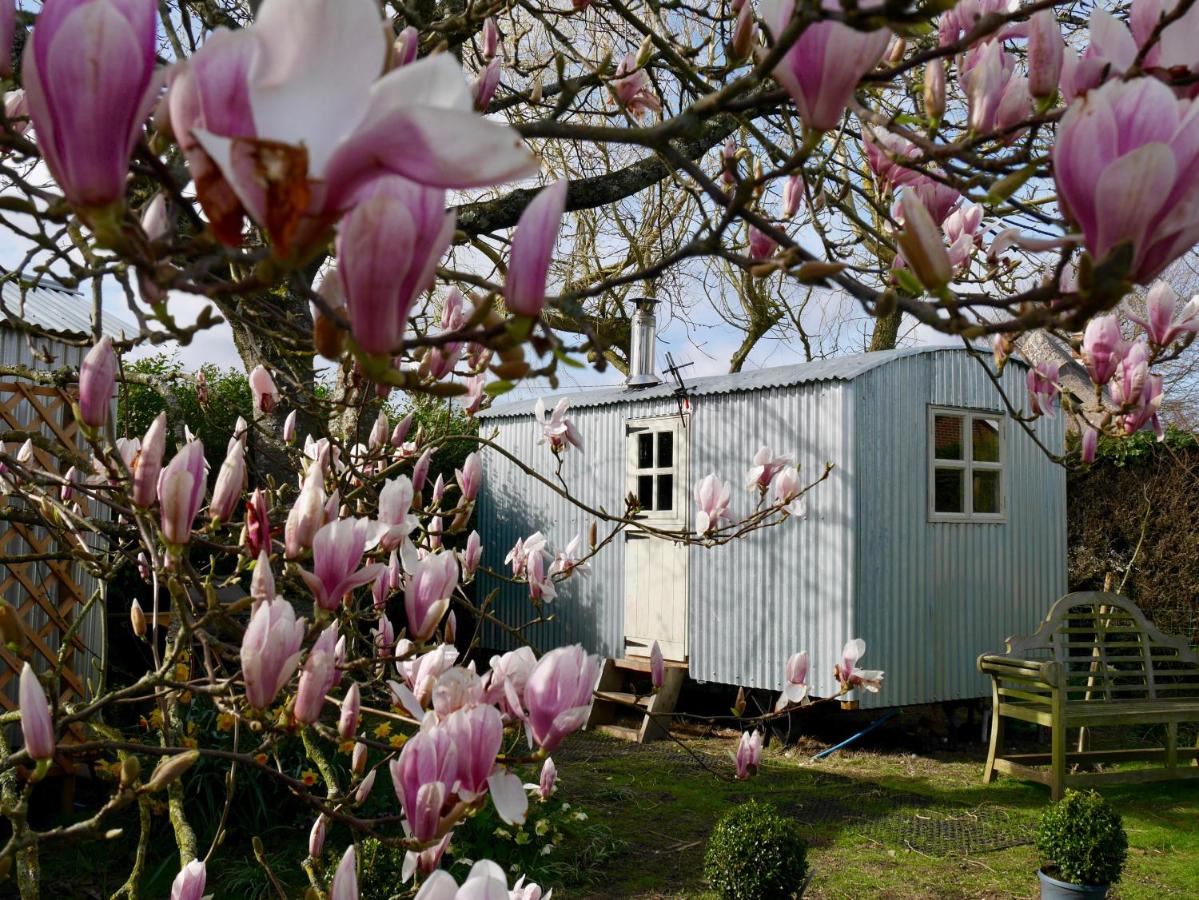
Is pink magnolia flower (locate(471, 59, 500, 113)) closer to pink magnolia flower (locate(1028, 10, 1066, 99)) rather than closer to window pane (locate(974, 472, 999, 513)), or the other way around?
pink magnolia flower (locate(1028, 10, 1066, 99))

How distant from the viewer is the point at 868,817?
5219 mm

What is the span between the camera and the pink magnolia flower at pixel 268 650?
0.82 metres

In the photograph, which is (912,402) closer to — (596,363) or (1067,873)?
(1067,873)

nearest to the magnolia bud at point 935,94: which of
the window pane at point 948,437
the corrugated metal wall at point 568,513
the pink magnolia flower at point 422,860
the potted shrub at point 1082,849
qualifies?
the pink magnolia flower at point 422,860

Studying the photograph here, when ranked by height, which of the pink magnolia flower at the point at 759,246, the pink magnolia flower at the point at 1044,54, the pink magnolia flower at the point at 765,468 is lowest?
the pink magnolia flower at the point at 765,468

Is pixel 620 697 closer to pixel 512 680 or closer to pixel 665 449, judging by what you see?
pixel 665 449

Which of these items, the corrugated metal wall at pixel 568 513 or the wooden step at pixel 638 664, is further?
the corrugated metal wall at pixel 568 513

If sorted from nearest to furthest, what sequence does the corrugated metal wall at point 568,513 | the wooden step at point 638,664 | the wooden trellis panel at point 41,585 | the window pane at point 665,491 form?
the wooden trellis panel at point 41,585, the wooden step at point 638,664, the window pane at point 665,491, the corrugated metal wall at point 568,513

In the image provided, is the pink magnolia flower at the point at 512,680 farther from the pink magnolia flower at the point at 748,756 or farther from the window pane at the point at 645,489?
the window pane at the point at 645,489

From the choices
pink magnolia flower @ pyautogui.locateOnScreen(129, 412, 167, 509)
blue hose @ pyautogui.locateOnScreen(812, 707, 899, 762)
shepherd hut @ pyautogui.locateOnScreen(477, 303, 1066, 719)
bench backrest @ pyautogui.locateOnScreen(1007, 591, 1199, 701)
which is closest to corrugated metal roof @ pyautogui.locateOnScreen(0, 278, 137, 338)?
shepherd hut @ pyautogui.locateOnScreen(477, 303, 1066, 719)

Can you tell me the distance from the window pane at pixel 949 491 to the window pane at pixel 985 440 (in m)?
0.23

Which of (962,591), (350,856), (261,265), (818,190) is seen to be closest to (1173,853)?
(962,591)

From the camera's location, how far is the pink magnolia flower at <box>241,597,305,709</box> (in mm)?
818

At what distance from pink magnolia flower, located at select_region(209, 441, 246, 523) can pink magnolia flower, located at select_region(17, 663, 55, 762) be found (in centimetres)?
29
